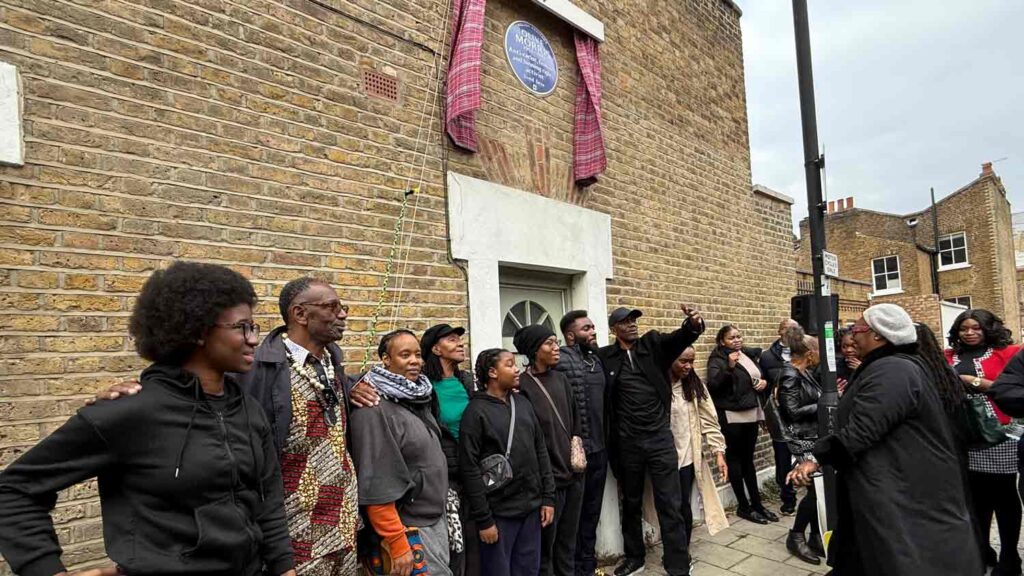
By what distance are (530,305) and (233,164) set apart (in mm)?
2722

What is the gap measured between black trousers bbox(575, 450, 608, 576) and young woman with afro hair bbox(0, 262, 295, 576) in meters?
2.84

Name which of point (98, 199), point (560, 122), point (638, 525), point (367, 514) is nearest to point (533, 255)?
point (560, 122)

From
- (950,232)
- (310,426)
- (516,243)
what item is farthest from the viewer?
(950,232)

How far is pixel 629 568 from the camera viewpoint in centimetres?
469

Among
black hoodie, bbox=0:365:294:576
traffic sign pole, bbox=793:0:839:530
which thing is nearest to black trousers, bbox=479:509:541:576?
black hoodie, bbox=0:365:294:576

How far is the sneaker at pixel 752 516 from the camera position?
580cm

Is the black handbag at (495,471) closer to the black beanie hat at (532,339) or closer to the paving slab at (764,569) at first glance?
the black beanie hat at (532,339)

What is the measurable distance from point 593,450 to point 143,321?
10.8 ft

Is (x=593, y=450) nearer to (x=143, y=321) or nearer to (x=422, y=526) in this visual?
(x=422, y=526)

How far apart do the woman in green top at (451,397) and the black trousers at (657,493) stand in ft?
5.54

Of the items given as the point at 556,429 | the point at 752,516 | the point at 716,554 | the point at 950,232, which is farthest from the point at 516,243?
the point at 950,232

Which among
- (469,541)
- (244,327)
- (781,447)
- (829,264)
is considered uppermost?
(829,264)

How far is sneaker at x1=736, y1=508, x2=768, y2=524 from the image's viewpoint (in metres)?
5.80

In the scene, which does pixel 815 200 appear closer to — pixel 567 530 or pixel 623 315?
pixel 623 315
